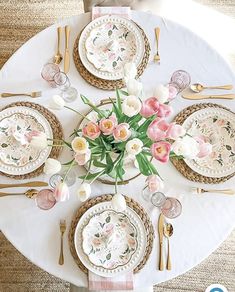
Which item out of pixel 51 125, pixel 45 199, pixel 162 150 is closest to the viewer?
pixel 162 150

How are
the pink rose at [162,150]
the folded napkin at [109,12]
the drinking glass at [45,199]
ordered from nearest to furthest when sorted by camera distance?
the pink rose at [162,150]
the drinking glass at [45,199]
the folded napkin at [109,12]

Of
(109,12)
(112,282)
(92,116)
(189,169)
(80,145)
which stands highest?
(109,12)

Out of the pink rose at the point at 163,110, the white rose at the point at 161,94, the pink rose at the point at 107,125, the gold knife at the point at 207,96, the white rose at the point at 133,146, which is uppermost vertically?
the white rose at the point at 161,94

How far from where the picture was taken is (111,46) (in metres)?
1.32

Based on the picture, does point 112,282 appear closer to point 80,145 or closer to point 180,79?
point 80,145

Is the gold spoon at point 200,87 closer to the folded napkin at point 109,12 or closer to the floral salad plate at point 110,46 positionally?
the floral salad plate at point 110,46

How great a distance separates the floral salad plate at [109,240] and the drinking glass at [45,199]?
0.10 metres

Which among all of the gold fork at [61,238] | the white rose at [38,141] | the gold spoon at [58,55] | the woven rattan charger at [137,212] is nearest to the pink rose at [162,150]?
the white rose at [38,141]

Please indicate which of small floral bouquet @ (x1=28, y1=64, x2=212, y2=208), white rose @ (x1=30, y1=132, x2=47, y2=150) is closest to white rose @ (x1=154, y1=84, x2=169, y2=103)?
small floral bouquet @ (x1=28, y1=64, x2=212, y2=208)

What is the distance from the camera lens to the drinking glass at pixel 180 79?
1271mm

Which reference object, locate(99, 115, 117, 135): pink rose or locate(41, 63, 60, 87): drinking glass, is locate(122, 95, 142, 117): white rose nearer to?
locate(99, 115, 117, 135): pink rose

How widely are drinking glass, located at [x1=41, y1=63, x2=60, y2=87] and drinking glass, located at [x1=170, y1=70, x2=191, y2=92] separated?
1.07 feet

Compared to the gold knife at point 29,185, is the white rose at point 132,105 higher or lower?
higher

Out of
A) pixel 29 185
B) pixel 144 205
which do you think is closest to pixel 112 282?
pixel 144 205
